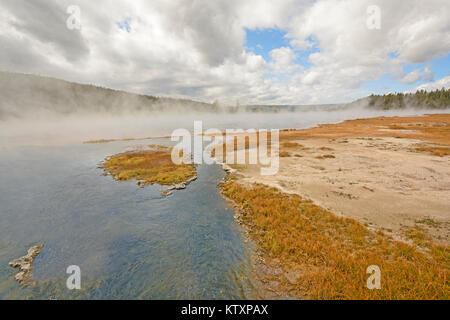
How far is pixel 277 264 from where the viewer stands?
409 inches

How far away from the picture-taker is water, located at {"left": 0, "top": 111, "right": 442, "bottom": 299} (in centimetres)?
935

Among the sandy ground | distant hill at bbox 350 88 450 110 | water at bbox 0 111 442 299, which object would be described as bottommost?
water at bbox 0 111 442 299

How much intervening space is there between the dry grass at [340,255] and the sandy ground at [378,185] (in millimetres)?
1830

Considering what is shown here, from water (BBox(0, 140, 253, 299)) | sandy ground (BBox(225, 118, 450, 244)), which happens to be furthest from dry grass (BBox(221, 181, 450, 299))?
water (BBox(0, 140, 253, 299))

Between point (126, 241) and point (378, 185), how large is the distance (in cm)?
2579

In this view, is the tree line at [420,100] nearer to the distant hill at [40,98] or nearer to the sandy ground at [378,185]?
the sandy ground at [378,185]

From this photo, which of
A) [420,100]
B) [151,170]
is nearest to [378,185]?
[151,170]

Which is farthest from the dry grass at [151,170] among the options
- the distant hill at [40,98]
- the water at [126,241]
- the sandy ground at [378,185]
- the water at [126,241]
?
the distant hill at [40,98]

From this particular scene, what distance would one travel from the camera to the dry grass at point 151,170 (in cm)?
2533

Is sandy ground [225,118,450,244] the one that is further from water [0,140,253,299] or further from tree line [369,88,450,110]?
tree line [369,88,450,110]

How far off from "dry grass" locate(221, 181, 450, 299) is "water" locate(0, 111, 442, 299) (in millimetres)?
2413

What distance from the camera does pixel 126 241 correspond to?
42.7ft
